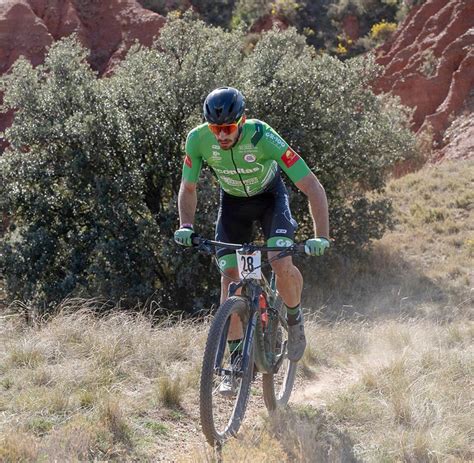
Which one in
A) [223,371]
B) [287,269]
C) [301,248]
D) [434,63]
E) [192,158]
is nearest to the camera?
[223,371]

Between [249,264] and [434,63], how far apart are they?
66.2 feet

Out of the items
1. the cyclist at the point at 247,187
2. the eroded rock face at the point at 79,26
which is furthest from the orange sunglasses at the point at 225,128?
the eroded rock face at the point at 79,26

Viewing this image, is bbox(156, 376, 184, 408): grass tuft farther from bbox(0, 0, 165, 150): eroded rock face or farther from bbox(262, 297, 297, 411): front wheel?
bbox(0, 0, 165, 150): eroded rock face

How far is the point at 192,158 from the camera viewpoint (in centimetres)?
453

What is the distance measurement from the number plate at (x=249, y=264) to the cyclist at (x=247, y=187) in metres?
0.25

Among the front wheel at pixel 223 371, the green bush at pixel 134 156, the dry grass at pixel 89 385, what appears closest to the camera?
the front wheel at pixel 223 371

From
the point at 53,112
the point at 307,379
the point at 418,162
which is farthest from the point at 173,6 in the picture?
the point at 307,379

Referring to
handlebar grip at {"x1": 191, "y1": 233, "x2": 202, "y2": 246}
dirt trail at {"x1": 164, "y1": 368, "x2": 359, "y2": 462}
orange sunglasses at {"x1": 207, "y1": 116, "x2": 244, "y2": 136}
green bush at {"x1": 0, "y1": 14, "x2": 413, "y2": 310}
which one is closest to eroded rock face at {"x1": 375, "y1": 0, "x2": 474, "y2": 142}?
green bush at {"x1": 0, "y1": 14, "x2": 413, "y2": 310}

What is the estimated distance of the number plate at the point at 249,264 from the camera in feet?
13.4

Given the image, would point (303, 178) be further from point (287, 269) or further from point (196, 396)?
point (196, 396)

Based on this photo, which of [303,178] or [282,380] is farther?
[282,380]

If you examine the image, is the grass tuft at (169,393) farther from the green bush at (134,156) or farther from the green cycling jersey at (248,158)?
the green bush at (134,156)

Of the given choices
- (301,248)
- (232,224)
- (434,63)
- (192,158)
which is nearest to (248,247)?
(301,248)

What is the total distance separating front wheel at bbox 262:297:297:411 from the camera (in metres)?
4.51
